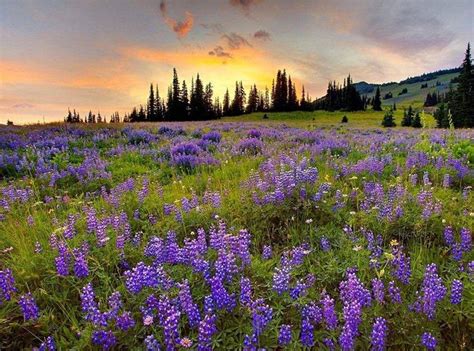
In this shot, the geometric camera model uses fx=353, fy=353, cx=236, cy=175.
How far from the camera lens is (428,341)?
2.74m

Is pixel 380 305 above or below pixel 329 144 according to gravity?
below

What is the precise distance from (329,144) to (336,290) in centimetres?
878

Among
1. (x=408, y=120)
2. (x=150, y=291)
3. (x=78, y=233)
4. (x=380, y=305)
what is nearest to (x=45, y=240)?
(x=78, y=233)

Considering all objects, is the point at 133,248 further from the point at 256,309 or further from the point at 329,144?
the point at 329,144

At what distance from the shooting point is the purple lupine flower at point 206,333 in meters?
2.67

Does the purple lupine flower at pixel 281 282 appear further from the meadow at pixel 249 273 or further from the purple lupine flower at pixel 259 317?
the purple lupine flower at pixel 259 317

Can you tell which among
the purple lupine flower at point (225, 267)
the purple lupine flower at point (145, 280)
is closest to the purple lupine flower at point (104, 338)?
the purple lupine flower at point (145, 280)

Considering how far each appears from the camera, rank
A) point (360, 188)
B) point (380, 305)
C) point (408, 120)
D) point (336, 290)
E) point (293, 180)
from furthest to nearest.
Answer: point (408, 120)
point (360, 188)
point (293, 180)
point (336, 290)
point (380, 305)

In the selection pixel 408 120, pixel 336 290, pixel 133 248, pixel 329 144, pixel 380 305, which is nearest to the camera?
pixel 380 305

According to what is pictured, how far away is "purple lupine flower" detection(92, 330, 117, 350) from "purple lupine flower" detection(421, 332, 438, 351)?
8.05ft

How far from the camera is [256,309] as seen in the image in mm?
2941

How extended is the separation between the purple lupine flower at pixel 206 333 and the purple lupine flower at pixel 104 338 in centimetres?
73

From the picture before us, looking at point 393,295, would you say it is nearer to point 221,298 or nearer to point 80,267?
point 221,298

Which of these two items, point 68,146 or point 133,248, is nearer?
point 133,248
